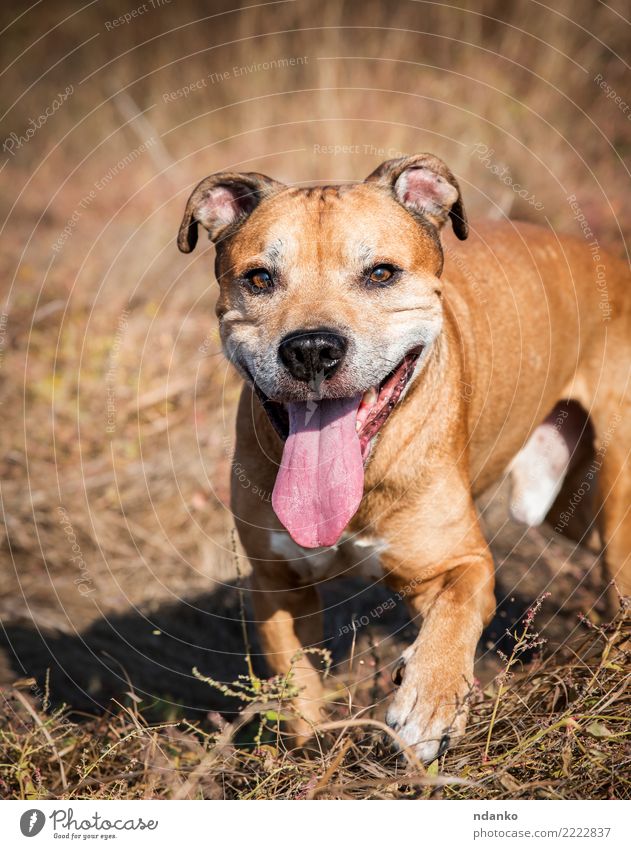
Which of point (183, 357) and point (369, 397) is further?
point (183, 357)

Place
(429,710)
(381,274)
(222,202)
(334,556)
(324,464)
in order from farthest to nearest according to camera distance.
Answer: (222,202) < (334,556) < (381,274) < (324,464) < (429,710)

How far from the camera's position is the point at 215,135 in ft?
34.3

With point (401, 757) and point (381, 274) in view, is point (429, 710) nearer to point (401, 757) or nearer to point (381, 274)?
point (401, 757)

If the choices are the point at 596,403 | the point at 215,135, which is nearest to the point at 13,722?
the point at 596,403

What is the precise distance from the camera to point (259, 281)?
392cm

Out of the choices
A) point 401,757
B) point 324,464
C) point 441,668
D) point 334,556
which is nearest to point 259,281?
point 324,464

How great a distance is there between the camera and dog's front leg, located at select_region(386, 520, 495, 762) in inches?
130

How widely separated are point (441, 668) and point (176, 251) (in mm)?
7000

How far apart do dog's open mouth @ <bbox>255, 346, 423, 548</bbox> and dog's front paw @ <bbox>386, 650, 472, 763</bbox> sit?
2.30 feet

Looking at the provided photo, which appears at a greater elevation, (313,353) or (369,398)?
(313,353)

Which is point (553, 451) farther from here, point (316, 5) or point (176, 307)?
point (316, 5)

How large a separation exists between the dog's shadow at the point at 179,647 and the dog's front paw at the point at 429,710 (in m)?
1.49

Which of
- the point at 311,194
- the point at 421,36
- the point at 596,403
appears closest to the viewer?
the point at 311,194

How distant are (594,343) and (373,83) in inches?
235
